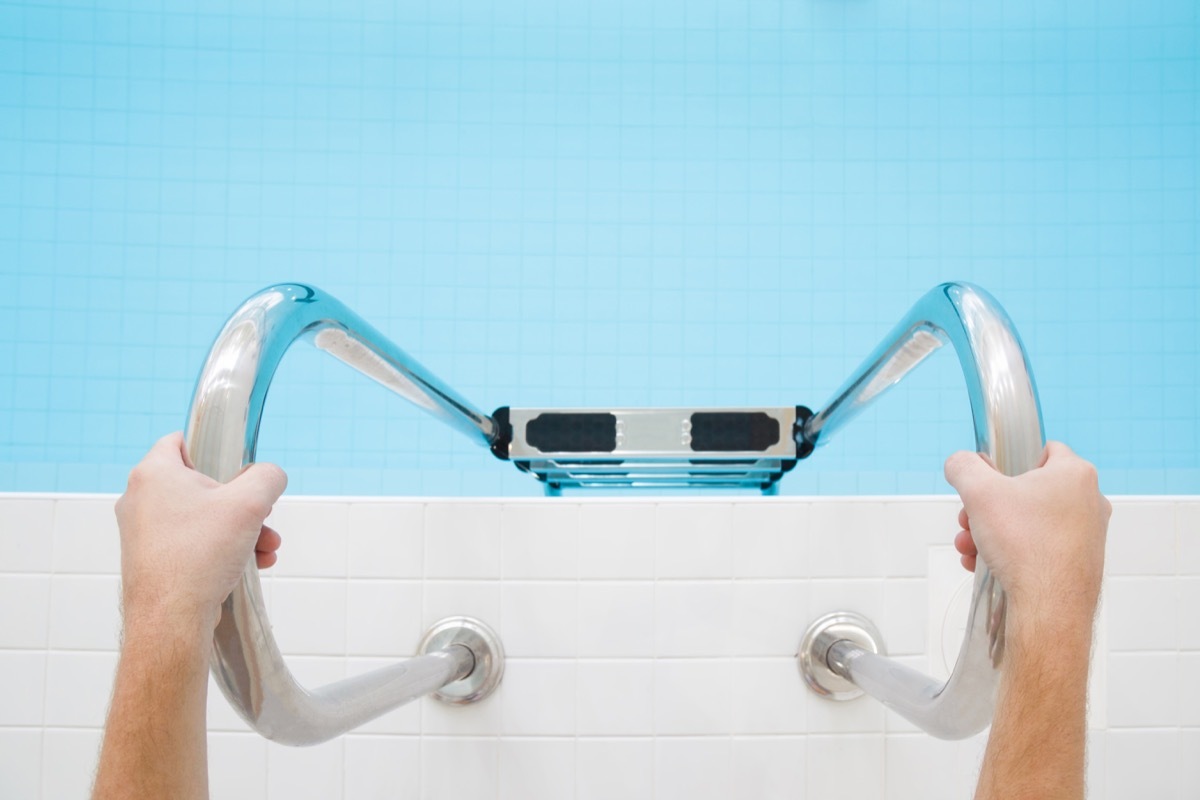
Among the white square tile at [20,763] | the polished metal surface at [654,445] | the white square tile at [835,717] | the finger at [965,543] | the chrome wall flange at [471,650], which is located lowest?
the white square tile at [20,763]

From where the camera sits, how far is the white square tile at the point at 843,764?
90 cm

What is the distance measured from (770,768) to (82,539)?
947 mm

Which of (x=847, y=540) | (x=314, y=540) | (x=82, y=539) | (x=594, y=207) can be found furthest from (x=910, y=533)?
(x=594, y=207)

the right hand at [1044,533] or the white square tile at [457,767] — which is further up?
the right hand at [1044,533]

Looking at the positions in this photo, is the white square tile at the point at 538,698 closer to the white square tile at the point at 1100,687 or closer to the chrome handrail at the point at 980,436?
the chrome handrail at the point at 980,436

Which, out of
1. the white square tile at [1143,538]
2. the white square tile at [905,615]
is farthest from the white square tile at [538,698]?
the white square tile at [1143,538]

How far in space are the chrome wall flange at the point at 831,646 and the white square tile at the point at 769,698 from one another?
20 millimetres

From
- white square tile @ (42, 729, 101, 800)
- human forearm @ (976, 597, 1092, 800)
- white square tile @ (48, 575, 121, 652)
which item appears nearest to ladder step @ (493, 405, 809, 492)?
white square tile @ (48, 575, 121, 652)

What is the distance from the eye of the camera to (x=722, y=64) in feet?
8.68

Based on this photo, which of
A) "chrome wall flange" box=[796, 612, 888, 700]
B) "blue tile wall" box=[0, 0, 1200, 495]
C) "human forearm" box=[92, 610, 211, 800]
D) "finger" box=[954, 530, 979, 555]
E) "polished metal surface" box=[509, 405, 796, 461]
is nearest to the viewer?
"human forearm" box=[92, 610, 211, 800]

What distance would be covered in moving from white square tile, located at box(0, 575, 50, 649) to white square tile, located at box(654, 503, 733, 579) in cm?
81

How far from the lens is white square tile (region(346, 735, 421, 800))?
91 centimetres

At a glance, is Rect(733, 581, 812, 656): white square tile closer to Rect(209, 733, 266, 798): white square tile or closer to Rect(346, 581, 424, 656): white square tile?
Rect(346, 581, 424, 656): white square tile

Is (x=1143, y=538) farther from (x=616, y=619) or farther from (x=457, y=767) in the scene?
(x=457, y=767)
